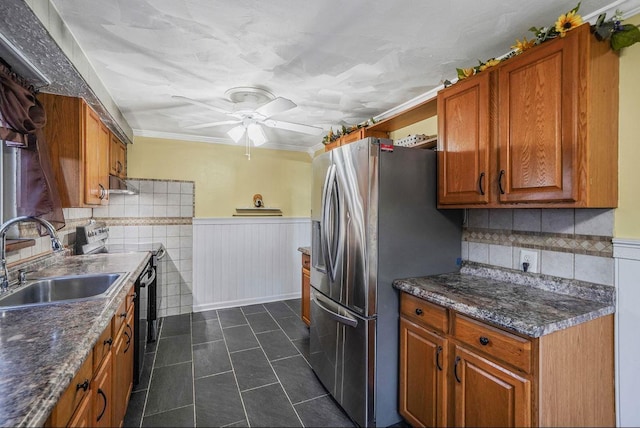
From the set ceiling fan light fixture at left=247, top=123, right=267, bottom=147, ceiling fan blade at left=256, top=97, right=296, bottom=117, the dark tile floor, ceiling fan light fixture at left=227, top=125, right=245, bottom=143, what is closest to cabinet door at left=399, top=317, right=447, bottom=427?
the dark tile floor

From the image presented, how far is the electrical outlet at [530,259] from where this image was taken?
69.3 inches

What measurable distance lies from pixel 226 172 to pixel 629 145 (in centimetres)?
391

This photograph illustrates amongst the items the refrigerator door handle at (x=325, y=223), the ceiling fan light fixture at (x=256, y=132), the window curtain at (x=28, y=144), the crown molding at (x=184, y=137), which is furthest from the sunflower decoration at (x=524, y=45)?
the crown molding at (x=184, y=137)

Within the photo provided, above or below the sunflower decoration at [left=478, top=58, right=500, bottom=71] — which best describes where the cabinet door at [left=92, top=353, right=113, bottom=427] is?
below

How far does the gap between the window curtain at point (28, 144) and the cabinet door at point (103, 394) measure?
1200mm

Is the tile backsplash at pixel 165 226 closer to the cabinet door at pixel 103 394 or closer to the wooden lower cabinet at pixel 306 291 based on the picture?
the wooden lower cabinet at pixel 306 291

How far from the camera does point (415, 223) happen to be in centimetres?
194

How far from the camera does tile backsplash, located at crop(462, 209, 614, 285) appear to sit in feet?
4.88

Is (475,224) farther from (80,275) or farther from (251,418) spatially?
(80,275)

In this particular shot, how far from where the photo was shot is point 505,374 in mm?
1274

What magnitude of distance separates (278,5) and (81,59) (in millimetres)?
1336

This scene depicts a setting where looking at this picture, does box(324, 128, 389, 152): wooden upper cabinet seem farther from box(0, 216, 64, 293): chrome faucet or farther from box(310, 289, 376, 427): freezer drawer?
box(0, 216, 64, 293): chrome faucet

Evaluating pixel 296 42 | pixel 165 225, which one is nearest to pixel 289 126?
pixel 296 42

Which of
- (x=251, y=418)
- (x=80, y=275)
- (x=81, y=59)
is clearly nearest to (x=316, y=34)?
(x=81, y=59)
